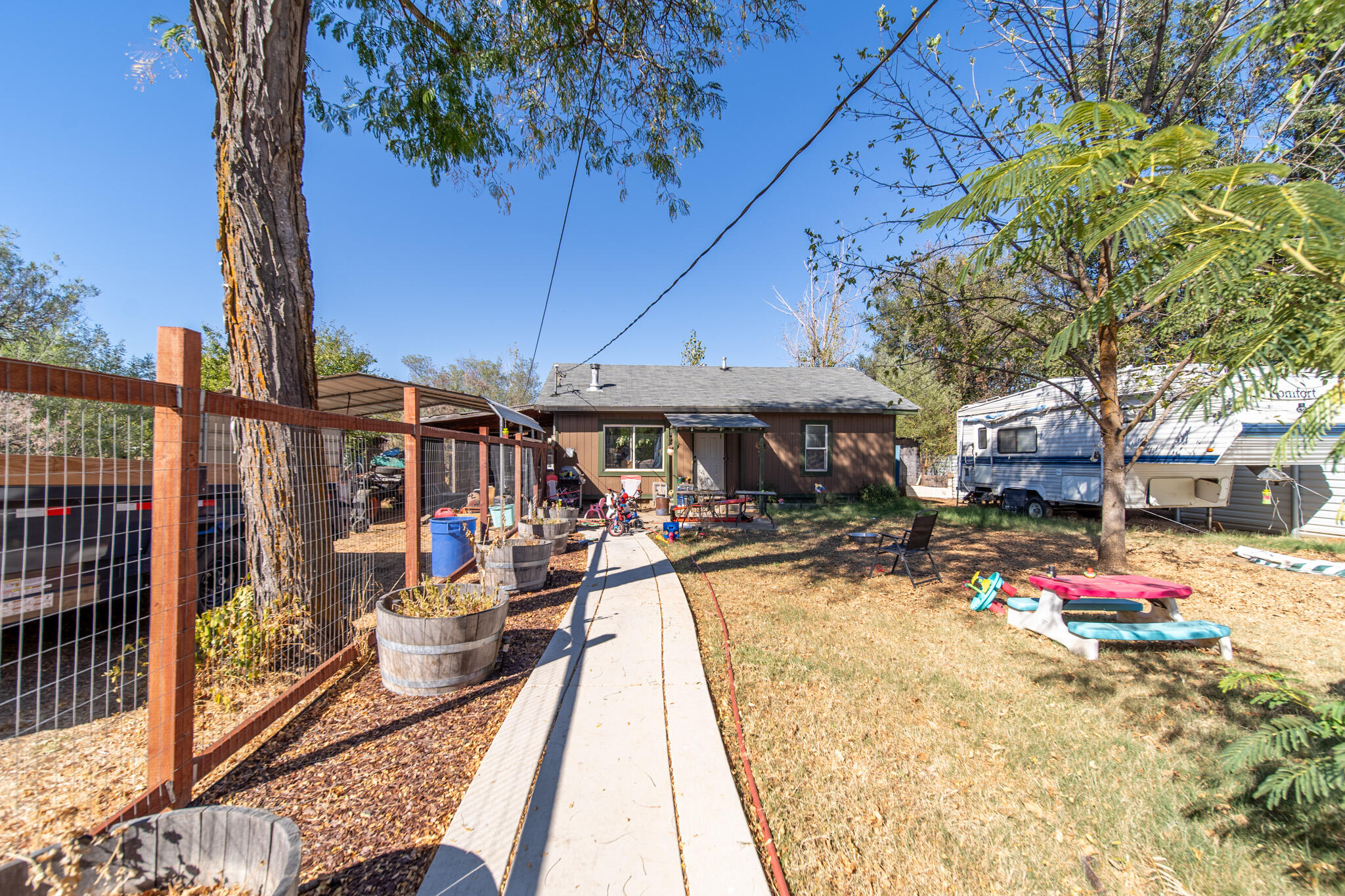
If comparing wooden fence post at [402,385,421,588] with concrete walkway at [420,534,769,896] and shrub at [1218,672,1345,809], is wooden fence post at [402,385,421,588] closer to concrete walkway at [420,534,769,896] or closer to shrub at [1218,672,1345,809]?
concrete walkway at [420,534,769,896]

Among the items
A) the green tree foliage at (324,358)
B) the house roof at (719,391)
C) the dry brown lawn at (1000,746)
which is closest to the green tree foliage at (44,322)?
the green tree foliage at (324,358)

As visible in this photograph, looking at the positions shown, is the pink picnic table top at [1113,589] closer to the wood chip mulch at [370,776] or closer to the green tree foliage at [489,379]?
the wood chip mulch at [370,776]

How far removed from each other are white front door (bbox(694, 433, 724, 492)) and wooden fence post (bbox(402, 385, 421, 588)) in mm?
10903

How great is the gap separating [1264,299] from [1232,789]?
2.58 m

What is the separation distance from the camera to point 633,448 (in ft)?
48.4

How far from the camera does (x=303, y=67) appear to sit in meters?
3.75

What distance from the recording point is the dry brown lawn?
2131 millimetres

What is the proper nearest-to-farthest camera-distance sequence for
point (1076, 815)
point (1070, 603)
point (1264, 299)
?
point (1264, 299), point (1076, 815), point (1070, 603)

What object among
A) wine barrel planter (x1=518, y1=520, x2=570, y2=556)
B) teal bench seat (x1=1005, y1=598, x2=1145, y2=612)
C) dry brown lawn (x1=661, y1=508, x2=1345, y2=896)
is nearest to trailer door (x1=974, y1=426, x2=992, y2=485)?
dry brown lawn (x1=661, y1=508, x2=1345, y2=896)

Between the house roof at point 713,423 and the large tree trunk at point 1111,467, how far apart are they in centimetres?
739

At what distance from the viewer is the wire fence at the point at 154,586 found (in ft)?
7.04

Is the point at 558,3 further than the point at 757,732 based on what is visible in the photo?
Yes

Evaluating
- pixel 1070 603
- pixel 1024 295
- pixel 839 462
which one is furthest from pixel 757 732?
pixel 839 462

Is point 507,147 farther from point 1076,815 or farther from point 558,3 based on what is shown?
point 1076,815
